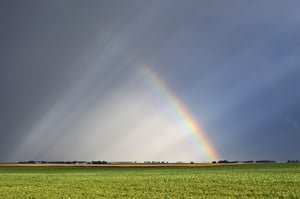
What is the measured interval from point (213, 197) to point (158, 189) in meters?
7.91

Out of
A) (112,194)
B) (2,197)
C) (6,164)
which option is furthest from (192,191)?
(6,164)

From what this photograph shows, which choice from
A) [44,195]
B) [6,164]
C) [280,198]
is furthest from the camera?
[6,164]

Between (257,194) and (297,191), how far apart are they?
357 cm

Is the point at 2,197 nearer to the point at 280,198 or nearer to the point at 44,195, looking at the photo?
the point at 44,195

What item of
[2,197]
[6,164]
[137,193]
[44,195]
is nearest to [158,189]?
[137,193]

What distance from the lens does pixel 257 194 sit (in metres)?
32.6

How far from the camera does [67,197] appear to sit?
32688mm

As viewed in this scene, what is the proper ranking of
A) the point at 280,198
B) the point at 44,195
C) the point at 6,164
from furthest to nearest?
the point at 6,164 < the point at 44,195 < the point at 280,198

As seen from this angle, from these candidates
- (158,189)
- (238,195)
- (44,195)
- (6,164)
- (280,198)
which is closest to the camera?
A: (280,198)

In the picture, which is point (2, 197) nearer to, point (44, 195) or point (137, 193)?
Answer: point (44, 195)

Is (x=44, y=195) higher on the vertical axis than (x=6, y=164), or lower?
lower

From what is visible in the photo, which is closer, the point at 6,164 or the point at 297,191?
the point at 297,191

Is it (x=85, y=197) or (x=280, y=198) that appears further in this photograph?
(x=85, y=197)

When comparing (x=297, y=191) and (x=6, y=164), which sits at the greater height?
(x=6, y=164)
